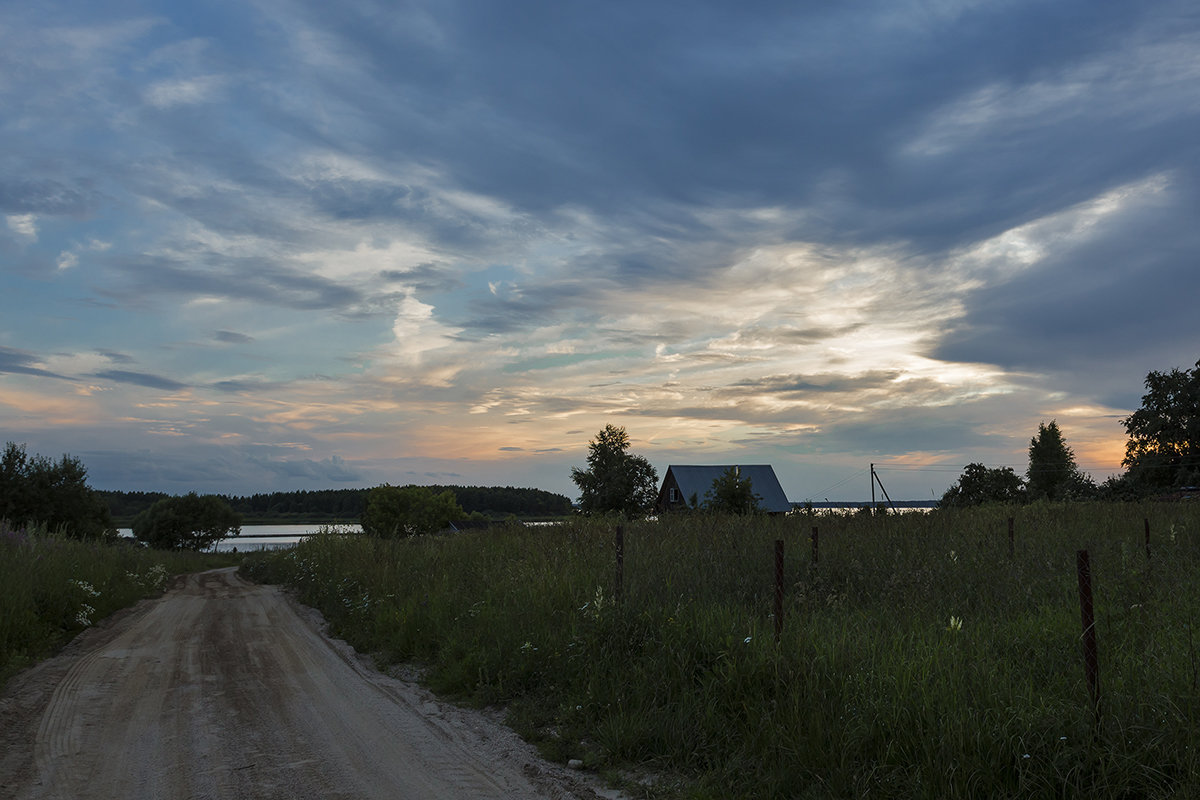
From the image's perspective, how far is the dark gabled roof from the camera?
6378 centimetres

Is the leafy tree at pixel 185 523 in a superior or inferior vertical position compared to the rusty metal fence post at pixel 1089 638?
inferior

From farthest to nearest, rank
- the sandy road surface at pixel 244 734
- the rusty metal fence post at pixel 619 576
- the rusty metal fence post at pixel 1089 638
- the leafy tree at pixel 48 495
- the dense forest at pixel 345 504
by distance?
the dense forest at pixel 345 504, the leafy tree at pixel 48 495, the rusty metal fence post at pixel 619 576, the sandy road surface at pixel 244 734, the rusty metal fence post at pixel 1089 638

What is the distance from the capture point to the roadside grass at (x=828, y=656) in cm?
470

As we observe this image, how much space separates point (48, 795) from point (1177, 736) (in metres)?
7.92

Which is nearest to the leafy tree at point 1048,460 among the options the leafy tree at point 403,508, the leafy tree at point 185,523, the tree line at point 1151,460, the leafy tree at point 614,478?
the tree line at point 1151,460

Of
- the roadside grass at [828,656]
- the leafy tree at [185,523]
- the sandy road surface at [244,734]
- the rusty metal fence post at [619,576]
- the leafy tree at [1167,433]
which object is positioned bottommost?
the leafy tree at [185,523]

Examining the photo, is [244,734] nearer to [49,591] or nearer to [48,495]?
[49,591]

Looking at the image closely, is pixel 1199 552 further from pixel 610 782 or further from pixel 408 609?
pixel 408 609

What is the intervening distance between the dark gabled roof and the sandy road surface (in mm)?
54699

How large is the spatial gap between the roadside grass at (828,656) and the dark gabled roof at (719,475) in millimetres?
50796

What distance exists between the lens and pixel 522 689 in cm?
770

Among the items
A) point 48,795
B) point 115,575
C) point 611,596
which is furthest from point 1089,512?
point 115,575

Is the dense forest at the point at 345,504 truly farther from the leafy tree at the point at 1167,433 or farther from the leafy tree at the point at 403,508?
the leafy tree at the point at 1167,433

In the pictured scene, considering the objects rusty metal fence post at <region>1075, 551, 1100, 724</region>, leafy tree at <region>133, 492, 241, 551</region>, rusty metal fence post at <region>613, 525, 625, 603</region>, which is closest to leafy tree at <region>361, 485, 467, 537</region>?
leafy tree at <region>133, 492, 241, 551</region>
